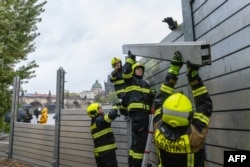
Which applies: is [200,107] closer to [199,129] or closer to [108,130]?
[199,129]

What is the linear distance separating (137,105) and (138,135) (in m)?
0.53

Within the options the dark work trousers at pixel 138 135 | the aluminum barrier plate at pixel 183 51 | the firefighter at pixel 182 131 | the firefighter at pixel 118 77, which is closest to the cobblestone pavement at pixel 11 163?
the firefighter at pixel 118 77

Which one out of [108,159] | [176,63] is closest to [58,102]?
[108,159]

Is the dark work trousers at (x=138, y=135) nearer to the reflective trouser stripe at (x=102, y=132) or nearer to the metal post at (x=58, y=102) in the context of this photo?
the reflective trouser stripe at (x=102, y=132)

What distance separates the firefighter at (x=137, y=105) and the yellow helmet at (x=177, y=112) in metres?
2.42

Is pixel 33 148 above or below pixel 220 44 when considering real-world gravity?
below

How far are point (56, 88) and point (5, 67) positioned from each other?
668 centimetres

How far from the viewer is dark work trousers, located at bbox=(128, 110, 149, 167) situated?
16.9 feet

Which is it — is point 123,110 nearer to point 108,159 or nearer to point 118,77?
point 118,77

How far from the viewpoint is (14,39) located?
1430 cm

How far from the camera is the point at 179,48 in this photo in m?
3.21

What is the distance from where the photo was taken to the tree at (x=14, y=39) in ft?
45.8

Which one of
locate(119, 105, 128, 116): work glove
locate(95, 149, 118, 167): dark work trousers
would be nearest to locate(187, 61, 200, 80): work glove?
locate(119, 105, 128, 116): work glove

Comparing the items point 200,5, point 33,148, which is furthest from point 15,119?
point 200,5
